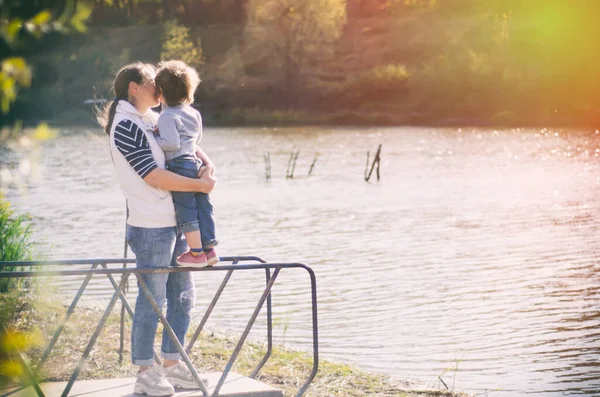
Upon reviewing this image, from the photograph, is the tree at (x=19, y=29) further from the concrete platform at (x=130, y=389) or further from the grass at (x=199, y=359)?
the grass at (x=199, y=359)

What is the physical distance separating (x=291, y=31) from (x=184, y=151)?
71417 millimetres

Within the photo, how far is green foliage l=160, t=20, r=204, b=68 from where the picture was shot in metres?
86.0

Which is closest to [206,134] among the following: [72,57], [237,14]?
[72,57]

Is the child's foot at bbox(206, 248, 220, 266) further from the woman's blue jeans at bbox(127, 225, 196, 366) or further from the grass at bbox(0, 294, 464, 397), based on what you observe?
the grass at bbox(0, 294, 464, 397)

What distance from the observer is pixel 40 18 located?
1.89 m

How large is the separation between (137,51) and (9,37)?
296ft

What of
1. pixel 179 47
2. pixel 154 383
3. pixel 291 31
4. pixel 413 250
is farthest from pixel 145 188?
pixel 179 47

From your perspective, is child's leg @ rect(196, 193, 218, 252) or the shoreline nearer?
child's leg @ rect(196, 193, 218, 252)

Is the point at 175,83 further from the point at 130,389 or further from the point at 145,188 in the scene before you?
the point at 130,389

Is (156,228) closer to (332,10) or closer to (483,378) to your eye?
(483,378)

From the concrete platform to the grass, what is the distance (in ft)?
2.87

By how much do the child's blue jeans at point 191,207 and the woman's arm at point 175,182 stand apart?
57mm

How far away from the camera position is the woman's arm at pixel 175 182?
204 inches

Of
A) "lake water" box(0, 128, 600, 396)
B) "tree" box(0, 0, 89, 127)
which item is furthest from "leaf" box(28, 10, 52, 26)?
"lake water" box(0, 128, 600, 396)
